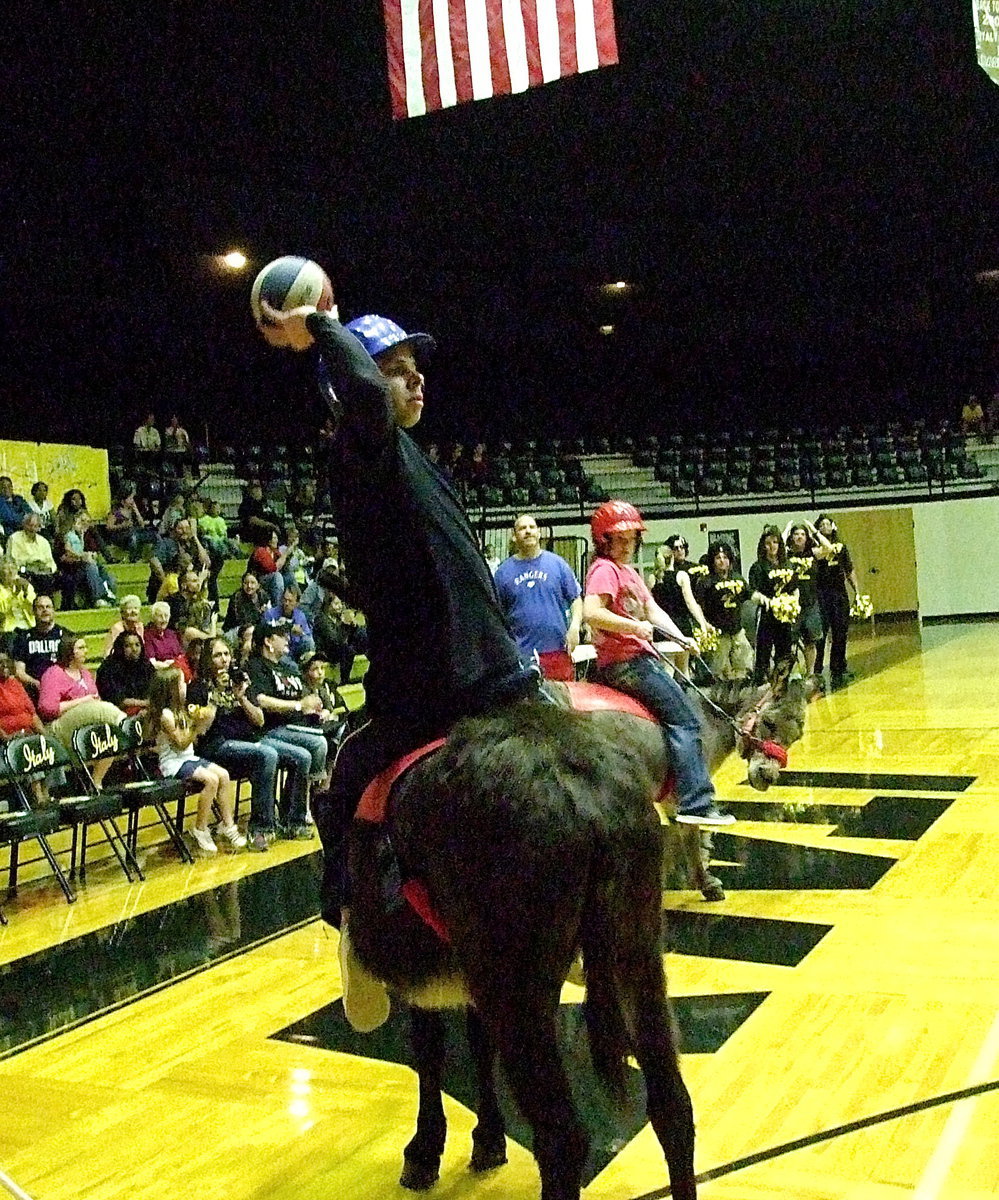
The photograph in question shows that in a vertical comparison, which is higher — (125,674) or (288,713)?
(125,674)

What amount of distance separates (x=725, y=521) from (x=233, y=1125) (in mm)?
20494

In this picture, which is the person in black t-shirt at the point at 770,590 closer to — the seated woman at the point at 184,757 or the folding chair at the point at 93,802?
the seated woman at the point at 184,757

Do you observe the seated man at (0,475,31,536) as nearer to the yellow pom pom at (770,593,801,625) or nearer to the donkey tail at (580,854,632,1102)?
the yellow pom pom at (770,593,801,625)

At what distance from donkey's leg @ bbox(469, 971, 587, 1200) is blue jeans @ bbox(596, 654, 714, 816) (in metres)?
3.02

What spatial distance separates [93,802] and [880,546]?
1962cm

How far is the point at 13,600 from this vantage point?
36.4 ft

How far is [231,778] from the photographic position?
845cm

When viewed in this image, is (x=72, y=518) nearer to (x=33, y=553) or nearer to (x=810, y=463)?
(x=33, y=553)

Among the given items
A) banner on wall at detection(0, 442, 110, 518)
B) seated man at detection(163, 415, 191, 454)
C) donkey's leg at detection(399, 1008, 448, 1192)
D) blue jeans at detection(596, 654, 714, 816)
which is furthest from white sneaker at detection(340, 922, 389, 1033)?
seated man at detection(163, 415, 191, 454)

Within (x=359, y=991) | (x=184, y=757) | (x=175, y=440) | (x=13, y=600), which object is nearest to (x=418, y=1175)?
(x=359, y=991)

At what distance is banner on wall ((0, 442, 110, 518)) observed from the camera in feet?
50.4

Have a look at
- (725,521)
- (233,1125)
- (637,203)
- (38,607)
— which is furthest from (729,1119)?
(725,521)

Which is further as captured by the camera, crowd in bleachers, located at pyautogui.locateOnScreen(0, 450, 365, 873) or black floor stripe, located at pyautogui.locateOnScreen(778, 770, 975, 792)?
black floor stripe, located at pyautogui.locateOnScreen(778, 770, 975, 792)

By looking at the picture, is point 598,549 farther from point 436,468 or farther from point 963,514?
point 963,514
